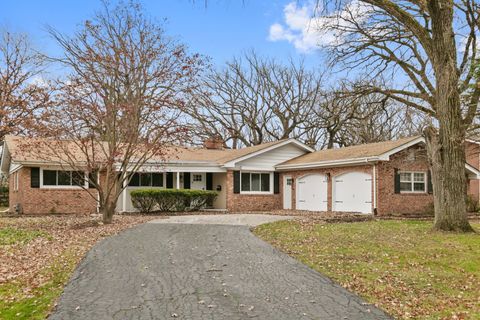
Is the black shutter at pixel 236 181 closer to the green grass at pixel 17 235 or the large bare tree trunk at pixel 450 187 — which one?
the green grass at pixel 17 235

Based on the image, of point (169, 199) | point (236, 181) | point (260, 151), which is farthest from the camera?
point (260, 151)

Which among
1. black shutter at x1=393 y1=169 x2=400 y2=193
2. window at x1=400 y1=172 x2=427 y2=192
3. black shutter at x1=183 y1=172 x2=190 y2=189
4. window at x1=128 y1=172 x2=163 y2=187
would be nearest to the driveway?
black shutter at x1=393 y1=169 x2=400 y2=193

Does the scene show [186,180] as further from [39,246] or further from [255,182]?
[39,246]

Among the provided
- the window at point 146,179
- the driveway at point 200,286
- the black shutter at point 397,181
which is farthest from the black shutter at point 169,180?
the driveway at point 200,286

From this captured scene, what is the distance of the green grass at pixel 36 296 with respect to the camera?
5.37 metres

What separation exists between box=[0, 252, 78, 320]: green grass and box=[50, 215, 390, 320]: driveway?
7.0 inches

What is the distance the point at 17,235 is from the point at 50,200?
9.30 metres

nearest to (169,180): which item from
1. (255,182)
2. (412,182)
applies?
(255,182)

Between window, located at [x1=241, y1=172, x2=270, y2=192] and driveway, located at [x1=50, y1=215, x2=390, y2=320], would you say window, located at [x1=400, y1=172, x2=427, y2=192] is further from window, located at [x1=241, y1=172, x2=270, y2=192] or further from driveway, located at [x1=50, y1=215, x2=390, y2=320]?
driveway, located at [x1=50, y1=215, x2=390, y2=320]

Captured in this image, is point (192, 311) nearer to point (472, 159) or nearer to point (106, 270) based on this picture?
point (106, 270)

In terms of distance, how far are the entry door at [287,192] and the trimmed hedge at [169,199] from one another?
14.0 feet

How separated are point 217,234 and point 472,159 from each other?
22281 millimetres

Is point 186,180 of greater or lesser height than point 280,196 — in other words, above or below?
above

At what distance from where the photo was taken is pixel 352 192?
20.1 meters
